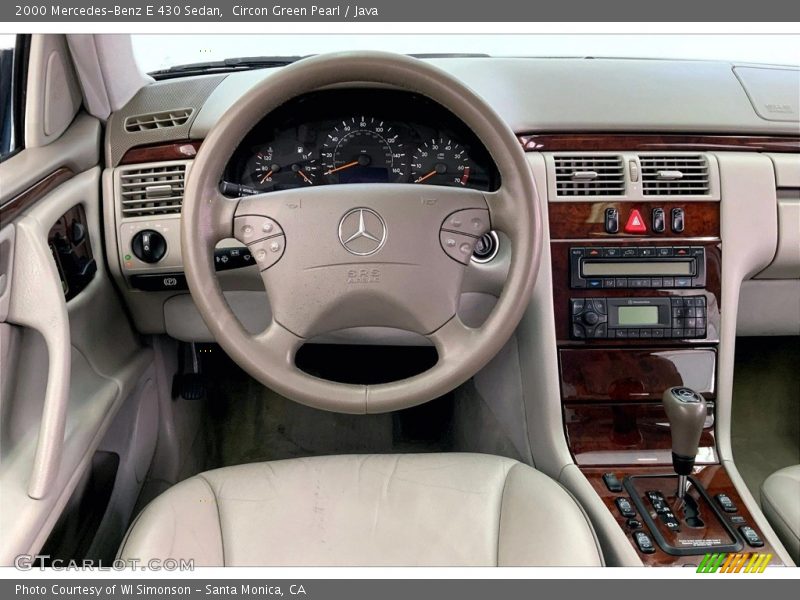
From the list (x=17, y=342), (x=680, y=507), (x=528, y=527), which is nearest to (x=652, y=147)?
(x=680, y=507)

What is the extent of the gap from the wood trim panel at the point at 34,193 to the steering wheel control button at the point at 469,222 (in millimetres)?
694

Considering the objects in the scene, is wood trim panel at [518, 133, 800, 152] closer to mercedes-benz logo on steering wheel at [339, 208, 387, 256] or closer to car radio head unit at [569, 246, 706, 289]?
car radio head unit at [569, 246, 706, 289]

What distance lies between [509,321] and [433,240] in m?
0.18

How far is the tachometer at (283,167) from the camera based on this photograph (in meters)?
1.36

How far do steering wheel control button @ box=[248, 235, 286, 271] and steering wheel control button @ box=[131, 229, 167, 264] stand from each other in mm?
377

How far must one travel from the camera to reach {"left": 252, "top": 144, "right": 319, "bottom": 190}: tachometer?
1.36 m

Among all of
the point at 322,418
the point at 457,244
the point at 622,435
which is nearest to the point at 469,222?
the point at 457,244

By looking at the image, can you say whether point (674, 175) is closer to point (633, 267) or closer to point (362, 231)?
point (633, 267)

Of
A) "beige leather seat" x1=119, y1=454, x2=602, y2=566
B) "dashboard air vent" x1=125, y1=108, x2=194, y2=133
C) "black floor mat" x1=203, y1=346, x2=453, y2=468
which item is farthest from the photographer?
"black floor mat" x1=203, y1=346, x2=453, y2=468

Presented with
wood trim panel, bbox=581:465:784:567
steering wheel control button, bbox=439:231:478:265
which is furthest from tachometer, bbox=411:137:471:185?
wood trim panel, bbox=581:465:784:567

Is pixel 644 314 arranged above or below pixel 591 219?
below

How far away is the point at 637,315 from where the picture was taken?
1399mm

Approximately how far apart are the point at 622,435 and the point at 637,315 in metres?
0.24

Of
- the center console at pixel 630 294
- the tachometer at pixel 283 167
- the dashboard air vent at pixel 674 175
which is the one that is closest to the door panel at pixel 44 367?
the tachometer at pixel 283 167
